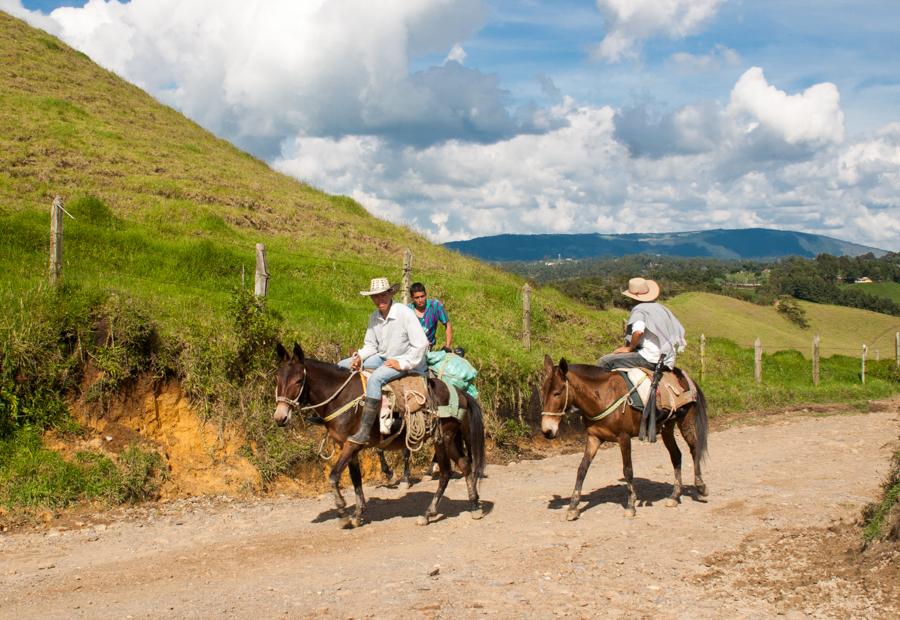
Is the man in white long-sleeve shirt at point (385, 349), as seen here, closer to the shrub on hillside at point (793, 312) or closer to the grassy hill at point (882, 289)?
the shrub on hillside at point (793, 312)

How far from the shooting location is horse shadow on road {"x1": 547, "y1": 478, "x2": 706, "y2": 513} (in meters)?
10.7

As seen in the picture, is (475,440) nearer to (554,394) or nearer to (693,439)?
(554,394)

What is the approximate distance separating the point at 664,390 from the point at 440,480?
339cm

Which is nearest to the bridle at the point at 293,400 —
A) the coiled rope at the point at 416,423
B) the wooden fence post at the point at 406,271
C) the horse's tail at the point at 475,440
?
the coiled rope at the point at 416,423

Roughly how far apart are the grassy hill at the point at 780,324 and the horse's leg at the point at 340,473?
51.6m

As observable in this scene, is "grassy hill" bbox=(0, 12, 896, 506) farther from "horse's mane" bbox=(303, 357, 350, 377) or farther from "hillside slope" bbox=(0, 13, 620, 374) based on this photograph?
"horse's mane" bbox=(303, 357, 350, 377)

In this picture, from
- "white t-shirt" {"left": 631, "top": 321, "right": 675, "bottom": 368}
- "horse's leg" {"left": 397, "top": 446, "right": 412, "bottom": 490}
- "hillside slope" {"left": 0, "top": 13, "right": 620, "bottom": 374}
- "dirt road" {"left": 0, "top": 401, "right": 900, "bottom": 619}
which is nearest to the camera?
"dirt road" {"left": 0, "top": 401, "right": 900, "bottom": 619}

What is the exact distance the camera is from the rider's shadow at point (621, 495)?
10648 millimetres

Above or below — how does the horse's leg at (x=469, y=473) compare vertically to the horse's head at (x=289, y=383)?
below

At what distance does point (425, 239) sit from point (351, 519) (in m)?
24.5

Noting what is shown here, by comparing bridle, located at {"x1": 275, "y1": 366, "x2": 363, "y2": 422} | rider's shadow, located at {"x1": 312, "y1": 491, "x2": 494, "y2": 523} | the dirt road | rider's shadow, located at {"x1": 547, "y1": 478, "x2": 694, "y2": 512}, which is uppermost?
bridle, located at {"x1": 275, "y1": 366, "x2": 363, "y2": 422}

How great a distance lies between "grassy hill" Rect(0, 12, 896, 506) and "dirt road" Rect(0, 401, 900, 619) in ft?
5.60

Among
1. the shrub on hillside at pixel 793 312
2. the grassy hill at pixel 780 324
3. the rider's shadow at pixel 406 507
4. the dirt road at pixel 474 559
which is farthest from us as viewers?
the shrub on hillside at pixel 793 312

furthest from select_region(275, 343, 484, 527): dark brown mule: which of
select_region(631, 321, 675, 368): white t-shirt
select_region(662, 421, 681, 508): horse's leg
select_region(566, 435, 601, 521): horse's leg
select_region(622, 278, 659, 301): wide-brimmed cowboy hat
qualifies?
select_region(622, 278, 659, 301): wide-brimmed cowboy hat
